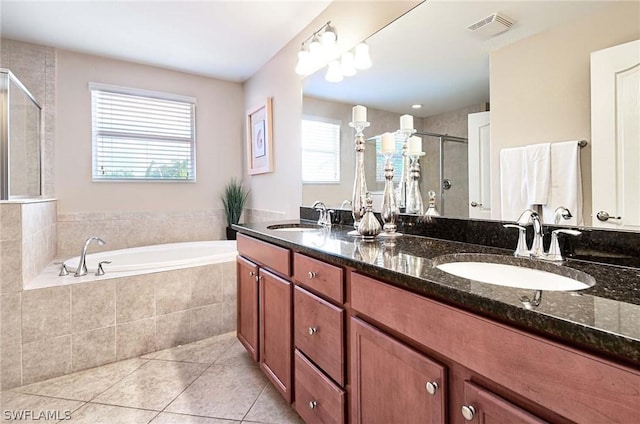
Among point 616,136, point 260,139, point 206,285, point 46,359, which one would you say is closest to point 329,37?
point 260,139

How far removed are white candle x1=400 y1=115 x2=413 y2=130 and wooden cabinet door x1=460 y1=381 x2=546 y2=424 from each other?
1266mm

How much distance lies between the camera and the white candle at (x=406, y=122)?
5.51 ft

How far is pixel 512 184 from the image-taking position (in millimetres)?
1222

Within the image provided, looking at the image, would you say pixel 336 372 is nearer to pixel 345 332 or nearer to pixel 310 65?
pixel 345 332

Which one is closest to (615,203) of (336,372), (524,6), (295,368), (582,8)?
(582,8)

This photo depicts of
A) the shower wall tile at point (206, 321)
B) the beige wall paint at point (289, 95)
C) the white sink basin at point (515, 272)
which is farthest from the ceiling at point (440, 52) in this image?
the shower wall tile at point (206, 321)

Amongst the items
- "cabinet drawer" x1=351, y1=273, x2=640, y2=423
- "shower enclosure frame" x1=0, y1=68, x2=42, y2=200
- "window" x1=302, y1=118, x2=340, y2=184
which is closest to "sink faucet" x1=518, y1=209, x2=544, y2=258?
"cabinet drawer" x1=351, y1=273, x2=640, y2=423

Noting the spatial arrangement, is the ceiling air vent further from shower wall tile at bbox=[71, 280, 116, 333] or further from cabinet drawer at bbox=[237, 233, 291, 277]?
shower wall tile at bbox=[71, 280, 116, 333]

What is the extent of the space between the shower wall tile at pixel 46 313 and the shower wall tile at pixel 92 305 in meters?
0.03

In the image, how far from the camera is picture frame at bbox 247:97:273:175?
10.0ft

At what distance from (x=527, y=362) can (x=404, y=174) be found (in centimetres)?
122

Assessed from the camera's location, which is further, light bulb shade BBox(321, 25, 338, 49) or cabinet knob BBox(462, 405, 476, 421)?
light bulb shade BBox(321, 25, 338, 49)

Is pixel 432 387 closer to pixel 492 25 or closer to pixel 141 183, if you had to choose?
pixel 492 25

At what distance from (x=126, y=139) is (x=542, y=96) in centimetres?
334
